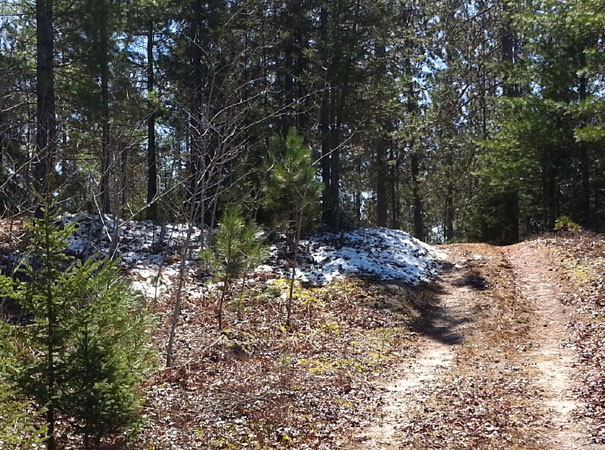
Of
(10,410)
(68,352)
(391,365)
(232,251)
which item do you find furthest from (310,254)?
(10,410)

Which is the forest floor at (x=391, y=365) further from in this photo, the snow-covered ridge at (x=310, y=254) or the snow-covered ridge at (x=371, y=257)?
the snow-covered ridge at (x=371, y=257)

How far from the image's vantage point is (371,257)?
15547 millimetres

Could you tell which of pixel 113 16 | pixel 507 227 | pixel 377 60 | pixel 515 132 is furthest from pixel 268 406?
pixel 507 227

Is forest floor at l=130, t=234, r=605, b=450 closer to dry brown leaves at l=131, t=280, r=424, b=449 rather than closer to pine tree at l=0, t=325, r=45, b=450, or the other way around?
dry brown leaves at l=131, t=280, r=424, b=449

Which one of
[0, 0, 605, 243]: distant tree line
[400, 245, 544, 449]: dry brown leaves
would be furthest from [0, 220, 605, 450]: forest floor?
[0, 0, 605, 243]: distant tree line

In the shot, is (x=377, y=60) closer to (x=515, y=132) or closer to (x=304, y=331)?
(x=515, y=132)

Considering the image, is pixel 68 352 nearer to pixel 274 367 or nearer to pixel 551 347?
pixel 274 367

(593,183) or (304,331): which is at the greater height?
(593,183)

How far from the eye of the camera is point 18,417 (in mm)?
4027

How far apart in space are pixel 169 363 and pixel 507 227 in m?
16.7

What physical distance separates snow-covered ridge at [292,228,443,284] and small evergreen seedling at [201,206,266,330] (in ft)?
13.7

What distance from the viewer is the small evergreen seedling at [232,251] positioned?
32.0 ft

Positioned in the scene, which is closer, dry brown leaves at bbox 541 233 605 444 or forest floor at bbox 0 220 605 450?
forest floor at bbox 0 220 605 450

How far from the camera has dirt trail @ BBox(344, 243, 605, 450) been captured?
19.5 ft
